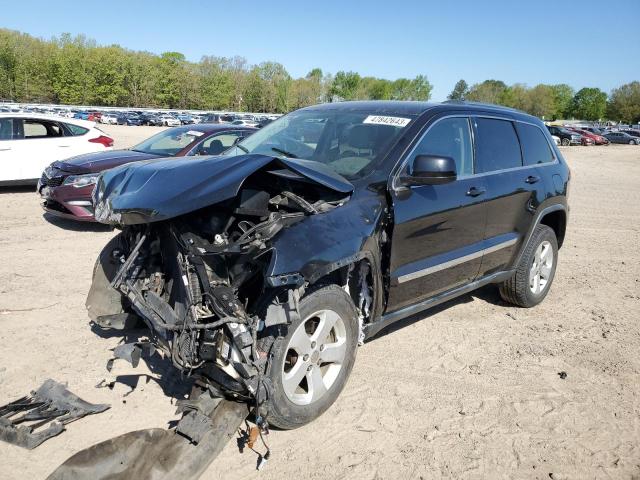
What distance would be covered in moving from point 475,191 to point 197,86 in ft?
375

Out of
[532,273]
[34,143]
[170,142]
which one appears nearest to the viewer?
[532,273]

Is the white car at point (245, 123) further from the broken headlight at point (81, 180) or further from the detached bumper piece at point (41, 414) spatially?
the detached bumper piece at point (41, 414)

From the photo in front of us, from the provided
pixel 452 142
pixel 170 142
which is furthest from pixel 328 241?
pixel 170 142

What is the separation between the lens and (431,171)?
3.63 meters

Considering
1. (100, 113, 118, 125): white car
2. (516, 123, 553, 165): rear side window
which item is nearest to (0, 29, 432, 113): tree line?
(100, 113, 118, 125): white car

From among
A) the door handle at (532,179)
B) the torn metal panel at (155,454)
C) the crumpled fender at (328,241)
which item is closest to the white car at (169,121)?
the door handle at (532,179)

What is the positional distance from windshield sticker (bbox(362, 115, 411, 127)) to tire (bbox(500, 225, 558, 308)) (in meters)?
2.02

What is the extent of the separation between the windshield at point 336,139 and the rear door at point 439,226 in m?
0.26

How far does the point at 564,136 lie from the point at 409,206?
1976 inches

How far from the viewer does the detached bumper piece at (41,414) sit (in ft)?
10.2

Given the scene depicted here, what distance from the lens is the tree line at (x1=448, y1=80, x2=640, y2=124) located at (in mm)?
116062

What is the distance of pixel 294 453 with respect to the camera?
10.2ft

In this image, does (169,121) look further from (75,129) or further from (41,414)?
(41,414)

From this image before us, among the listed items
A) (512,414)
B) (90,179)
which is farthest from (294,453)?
(90,179)
